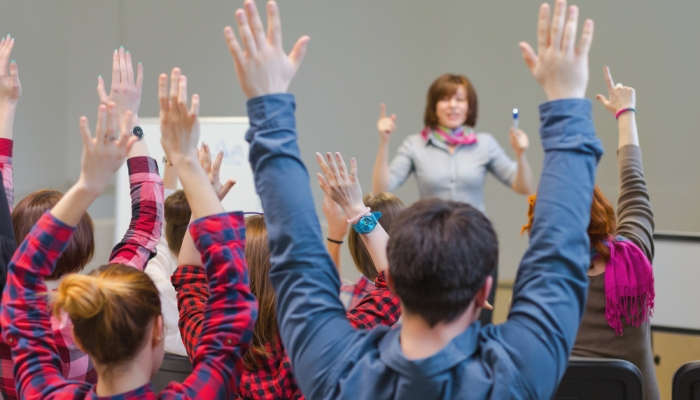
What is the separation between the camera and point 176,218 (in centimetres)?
223

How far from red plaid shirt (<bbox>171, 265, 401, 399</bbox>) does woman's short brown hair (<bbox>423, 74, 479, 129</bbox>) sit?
99.5 inches

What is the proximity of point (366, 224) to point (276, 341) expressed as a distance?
0.29 m

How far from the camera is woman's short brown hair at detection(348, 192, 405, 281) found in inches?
79.8

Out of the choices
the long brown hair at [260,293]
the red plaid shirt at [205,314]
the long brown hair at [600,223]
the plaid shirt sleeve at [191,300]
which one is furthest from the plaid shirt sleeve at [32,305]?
the long brown hair at [600,223]

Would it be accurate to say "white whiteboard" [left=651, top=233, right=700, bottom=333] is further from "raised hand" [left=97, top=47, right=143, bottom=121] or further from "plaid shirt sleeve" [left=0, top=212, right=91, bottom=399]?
"plaid shirt sleeve" [left=0, top=212, right=91, bottom=399]

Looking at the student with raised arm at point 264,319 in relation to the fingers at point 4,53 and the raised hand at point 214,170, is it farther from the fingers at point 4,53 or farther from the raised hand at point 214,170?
the fingers at point 4,53

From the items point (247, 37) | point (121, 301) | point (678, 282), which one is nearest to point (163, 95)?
point (247, 37)

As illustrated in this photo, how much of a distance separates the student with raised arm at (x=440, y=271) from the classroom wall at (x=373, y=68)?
3.69 meters

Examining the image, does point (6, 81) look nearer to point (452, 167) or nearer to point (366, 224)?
point (366, 224)

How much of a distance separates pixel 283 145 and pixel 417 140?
9.77ft

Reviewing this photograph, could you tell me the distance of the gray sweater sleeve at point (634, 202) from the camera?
181 centimetres

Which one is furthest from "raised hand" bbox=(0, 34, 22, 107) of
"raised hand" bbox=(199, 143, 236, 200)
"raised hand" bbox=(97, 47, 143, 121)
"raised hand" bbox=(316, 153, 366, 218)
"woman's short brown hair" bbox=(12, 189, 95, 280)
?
"raised hand" bbox=(316, 153, 366, 218)

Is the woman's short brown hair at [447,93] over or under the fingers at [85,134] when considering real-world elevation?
over

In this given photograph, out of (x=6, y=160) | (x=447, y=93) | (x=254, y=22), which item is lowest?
(x=6, y=160)
